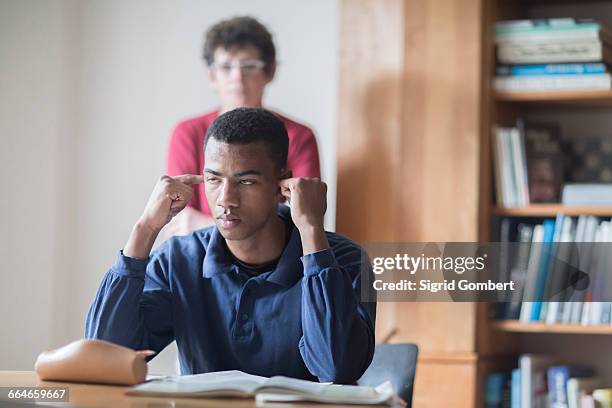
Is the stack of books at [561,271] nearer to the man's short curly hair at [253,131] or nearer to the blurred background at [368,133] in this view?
the blurred background at [368,133]

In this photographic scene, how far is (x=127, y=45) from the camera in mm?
3295

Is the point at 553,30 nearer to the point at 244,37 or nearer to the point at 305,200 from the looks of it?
the point at 244,37

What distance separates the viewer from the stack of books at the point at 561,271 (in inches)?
110

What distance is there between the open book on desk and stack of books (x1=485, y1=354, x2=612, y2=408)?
1686mm

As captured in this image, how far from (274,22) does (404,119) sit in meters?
0.64

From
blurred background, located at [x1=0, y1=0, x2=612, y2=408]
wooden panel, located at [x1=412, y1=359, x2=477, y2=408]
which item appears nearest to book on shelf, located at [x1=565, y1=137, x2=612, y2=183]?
blurred background, located at [x1=0, y1=0, x2=612, y2=408]

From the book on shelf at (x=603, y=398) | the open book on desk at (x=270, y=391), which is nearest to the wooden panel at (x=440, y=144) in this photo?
the book on shelf at (x=603, y=398)

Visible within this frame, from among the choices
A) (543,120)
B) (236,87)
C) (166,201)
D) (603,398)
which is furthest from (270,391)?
(543,120)

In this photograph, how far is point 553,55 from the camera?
2826mm

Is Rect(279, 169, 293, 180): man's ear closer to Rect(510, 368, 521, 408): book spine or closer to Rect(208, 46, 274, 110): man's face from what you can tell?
Rect(208, 46, 274, 110): man's face

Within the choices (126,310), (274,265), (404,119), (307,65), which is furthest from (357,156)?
(126,310)

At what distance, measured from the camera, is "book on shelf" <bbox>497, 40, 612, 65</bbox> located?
9.18ft

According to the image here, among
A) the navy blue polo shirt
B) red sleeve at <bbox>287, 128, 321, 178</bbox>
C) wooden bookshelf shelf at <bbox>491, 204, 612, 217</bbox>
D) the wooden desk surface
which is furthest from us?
wooden bookshelf shelf at <bbox>491, 204, 612, 217</bbox>

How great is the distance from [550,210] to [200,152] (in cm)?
107
